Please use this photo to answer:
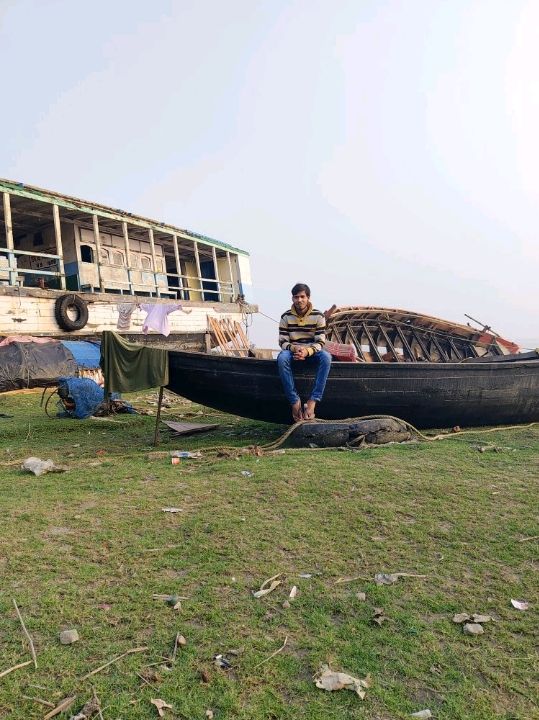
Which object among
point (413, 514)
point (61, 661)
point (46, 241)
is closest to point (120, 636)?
point (61, 661)

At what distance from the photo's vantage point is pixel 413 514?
3438mm

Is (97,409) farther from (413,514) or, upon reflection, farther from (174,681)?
(174,681)

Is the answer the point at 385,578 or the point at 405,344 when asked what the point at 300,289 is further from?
the point at 405,344

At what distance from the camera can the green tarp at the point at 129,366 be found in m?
6.09

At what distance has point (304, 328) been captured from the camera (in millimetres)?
6195

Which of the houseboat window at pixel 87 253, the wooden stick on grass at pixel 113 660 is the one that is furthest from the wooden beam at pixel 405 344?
the wooden stick on grass at pixel 113 660

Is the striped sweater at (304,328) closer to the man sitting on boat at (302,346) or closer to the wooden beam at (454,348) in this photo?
the man sitting on boat at (302,346)

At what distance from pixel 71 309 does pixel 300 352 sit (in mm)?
9822

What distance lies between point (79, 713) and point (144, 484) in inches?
107

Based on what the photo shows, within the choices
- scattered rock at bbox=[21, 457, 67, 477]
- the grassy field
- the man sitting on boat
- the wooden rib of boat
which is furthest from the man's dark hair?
the wooden rib of boat

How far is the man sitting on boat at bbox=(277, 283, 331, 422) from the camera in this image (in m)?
6.05

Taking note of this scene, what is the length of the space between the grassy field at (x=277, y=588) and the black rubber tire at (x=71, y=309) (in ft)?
30.6

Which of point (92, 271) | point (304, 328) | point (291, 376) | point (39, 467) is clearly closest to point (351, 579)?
point (39, 467)

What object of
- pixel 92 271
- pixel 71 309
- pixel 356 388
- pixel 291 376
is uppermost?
pixel 92 271
